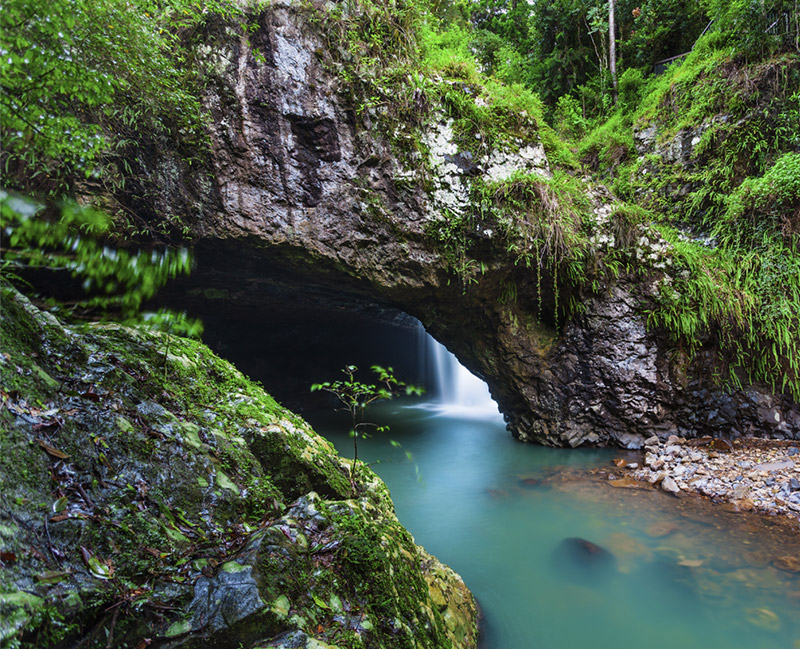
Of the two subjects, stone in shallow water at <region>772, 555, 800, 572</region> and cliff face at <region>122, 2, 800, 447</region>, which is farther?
cliff face at <region>122, 2, 800, 447</region>

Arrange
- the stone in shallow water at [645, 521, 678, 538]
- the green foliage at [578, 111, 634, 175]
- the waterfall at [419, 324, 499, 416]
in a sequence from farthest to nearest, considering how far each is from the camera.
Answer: the waterfall at [419, 324, 499, 416] < the green foliage at [578, 111, 634, 175] < the stone in shallow water at [645, 521, 678, 538]

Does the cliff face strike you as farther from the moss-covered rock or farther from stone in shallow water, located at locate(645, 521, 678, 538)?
the moss-covered rock

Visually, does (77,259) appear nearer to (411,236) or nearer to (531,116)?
(411,236)

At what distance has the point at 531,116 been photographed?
20.0ft

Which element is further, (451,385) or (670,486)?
(451,385)

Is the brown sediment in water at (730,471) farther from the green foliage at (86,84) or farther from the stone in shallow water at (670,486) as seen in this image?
the green foliage at (86,84)

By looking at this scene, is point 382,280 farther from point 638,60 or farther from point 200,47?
point 638,60

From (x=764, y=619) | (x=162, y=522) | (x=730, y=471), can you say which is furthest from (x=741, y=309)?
(x=162, y=522)

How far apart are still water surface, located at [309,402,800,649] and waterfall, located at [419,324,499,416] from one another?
4.73 m

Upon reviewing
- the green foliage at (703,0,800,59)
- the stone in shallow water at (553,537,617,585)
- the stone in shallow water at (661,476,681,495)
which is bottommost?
the stone in shallow water at (553,537,617,585)

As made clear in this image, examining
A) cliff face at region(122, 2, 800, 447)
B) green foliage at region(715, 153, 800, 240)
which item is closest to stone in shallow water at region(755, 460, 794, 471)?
cliff face at region(122, 2, 800, 447)

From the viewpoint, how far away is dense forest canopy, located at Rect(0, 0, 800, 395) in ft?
9.67

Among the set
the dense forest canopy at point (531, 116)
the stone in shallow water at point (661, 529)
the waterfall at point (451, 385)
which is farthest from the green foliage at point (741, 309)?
the waterfall at point (451, 385)

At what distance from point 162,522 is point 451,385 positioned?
11296 millimetres
